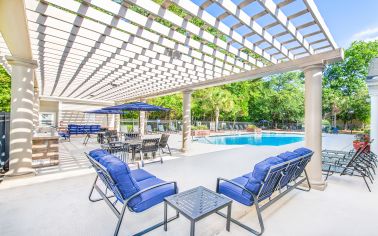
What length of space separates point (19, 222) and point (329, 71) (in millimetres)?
34568

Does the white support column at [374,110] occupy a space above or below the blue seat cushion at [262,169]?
above

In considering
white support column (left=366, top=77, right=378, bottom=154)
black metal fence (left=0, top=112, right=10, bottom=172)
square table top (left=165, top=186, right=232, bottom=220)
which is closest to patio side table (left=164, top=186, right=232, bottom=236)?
square table top (left=165, top=186, right=232, bottom=220)

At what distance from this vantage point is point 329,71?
1063 inches

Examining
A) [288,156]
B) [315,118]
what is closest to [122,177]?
[288,156]

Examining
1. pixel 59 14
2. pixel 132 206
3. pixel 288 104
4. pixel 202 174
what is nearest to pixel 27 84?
pixel 59 14

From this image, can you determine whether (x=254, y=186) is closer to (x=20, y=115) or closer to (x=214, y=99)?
(x=20, y=115)

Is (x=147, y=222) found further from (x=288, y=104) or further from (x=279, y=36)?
(x=288, y=104)

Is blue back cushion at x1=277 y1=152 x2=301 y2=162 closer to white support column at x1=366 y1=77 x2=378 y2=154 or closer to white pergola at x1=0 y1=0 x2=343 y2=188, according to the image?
white pergola at x1=0 y1=0 x2=343 y2=188

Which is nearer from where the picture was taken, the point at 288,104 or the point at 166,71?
the point at 166,71

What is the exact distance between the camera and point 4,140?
15.2 feet

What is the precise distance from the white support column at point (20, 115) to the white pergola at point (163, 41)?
2 cm

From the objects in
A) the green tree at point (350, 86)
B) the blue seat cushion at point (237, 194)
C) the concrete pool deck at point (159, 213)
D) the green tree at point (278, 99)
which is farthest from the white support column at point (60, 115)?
the green tree at point (350, 86)

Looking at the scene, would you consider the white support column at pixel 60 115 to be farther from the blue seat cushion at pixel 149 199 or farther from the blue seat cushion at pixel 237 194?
the blue seat cushion at pixel 237 194

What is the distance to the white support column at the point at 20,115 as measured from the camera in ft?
13.9
